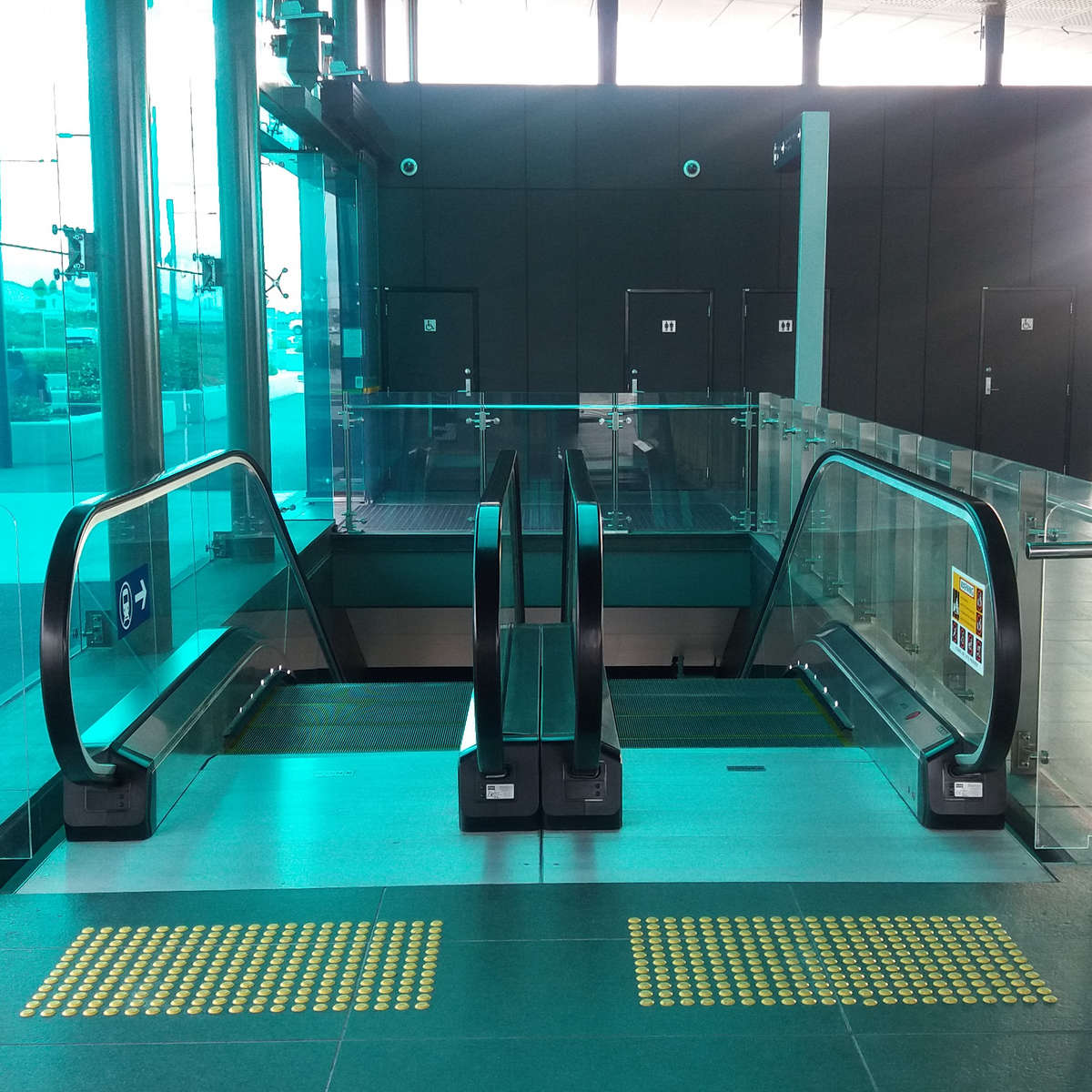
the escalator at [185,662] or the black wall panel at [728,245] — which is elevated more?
the black wall panel at [728,245]

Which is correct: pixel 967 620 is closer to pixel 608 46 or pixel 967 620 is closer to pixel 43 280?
pixel 43 280

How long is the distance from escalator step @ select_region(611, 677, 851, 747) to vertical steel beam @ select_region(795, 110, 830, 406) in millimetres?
2692

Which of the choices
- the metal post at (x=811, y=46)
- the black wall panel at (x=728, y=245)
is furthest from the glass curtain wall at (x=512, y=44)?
the metal post at (x=811, y=46)

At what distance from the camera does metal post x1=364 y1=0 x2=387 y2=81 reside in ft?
41.8

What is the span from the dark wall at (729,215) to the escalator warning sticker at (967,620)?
29.8ft

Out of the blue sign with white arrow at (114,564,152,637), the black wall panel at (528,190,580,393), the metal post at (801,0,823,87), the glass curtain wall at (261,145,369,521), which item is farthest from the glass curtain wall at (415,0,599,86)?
the blue sign with white arrow at (114,564,152,637)

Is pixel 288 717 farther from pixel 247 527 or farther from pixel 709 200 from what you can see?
pixel 709 200

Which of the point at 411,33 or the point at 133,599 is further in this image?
the point at 411,33

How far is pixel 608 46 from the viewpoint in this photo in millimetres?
12883

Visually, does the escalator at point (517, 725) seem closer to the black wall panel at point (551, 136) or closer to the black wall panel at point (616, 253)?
the black wall panel at point (616, 253)

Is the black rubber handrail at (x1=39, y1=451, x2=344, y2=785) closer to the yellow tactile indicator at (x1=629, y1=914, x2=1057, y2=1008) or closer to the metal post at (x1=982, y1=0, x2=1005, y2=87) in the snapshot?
the yellow tactile indicator at (x1=629, y1=914, x2=1057, y2=1008)

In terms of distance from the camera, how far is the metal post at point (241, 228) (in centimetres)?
816

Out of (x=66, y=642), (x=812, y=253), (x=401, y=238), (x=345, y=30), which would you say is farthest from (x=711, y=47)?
(x=66, y=642)

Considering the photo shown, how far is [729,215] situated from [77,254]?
8222mm
